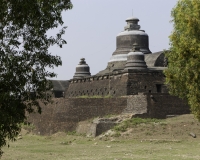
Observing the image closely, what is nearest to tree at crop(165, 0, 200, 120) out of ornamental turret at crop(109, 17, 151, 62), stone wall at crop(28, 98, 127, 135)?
stone wall at crop(28, 98, 127, 135)

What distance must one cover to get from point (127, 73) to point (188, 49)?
19.4 m

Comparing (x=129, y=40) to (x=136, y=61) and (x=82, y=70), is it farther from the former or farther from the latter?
(x=136, y=61)

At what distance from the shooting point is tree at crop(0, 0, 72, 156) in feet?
30.2

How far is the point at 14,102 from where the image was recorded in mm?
9250

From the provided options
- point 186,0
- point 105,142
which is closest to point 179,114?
point 105,142

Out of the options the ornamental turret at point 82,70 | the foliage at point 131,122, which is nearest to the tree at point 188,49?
the foliage at point 131,122

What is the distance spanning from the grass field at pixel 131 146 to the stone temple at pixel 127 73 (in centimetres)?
468

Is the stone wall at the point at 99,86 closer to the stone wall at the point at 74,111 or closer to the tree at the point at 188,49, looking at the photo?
the stone wall at the point at 74,111

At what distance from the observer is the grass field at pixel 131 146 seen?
1911cm

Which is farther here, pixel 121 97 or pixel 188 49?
pixel 121 97

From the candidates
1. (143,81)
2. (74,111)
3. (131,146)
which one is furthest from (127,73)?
(131,146)

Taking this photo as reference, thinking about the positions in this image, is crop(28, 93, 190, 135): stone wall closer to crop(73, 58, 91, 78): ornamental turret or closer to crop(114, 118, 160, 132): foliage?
crop(114, 118, 160, 132): foliage

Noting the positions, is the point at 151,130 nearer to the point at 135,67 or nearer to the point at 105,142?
the point at 105,142

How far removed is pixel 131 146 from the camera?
23.3 m
